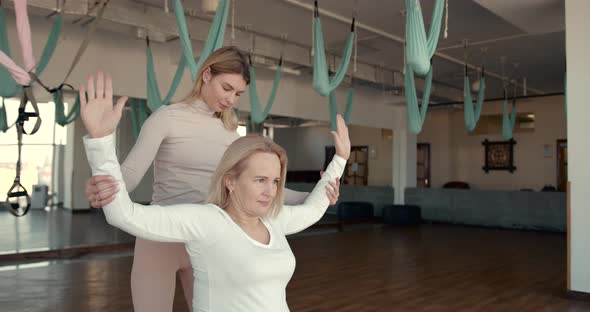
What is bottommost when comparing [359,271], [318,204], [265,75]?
[359,271]

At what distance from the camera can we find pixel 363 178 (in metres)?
16.2

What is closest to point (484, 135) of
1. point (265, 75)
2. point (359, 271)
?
point (265, 75)

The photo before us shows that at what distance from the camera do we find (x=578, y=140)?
194 inches

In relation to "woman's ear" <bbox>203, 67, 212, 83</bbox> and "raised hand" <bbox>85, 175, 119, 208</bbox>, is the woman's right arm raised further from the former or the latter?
"woman's ear" <bbox>203, 67, 212, 83</bbox>

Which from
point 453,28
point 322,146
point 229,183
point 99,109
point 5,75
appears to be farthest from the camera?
point 322,146

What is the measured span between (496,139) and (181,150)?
1379 cm

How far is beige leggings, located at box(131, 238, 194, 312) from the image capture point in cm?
160

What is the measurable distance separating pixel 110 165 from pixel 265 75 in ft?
28.9

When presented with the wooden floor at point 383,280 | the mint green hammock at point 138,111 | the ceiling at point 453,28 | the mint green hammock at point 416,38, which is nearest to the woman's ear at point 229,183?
the wooden floor at point 383,280

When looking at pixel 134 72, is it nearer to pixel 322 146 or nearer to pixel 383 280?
pixel 383 280

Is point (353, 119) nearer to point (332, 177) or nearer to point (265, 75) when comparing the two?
point (265, 75)

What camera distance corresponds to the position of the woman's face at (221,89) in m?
1.60

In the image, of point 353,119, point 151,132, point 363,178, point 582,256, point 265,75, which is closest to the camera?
point 151,132

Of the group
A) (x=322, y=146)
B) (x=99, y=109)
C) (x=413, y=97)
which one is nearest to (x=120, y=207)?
(x=99, y=109)
